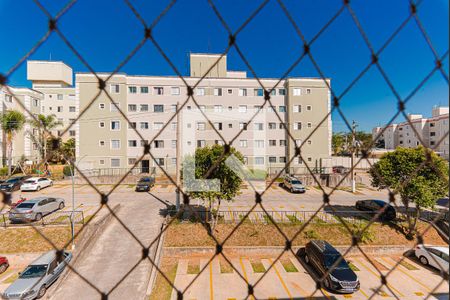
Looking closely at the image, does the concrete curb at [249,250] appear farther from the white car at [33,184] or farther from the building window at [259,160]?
the building window at [259,160]

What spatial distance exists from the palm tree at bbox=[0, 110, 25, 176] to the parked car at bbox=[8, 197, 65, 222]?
11.3 m

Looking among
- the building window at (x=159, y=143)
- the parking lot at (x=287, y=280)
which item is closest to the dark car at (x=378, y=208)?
the parking lot at (x=287, y=280)

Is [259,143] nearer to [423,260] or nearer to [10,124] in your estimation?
[423,260]

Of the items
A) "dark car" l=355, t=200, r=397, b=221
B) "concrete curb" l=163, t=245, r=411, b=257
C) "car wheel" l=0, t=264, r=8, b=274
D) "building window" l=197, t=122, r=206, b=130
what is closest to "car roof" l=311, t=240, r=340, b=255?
"concrete curb" l=163, t=245, r=411, b=257

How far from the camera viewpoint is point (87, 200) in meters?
10.5

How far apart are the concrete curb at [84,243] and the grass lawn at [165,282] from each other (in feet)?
6.55

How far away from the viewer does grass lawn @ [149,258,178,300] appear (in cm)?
455

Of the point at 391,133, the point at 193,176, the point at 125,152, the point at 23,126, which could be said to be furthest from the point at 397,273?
the point at 391,133

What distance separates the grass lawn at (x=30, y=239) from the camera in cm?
620

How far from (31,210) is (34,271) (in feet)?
10.9

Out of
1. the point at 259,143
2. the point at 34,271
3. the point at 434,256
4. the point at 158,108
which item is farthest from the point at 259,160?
the point at 34,271

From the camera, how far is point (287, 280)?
5191 millimetres

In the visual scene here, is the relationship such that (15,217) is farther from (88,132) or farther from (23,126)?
(23,126)

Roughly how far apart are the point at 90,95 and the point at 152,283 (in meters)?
15.2
